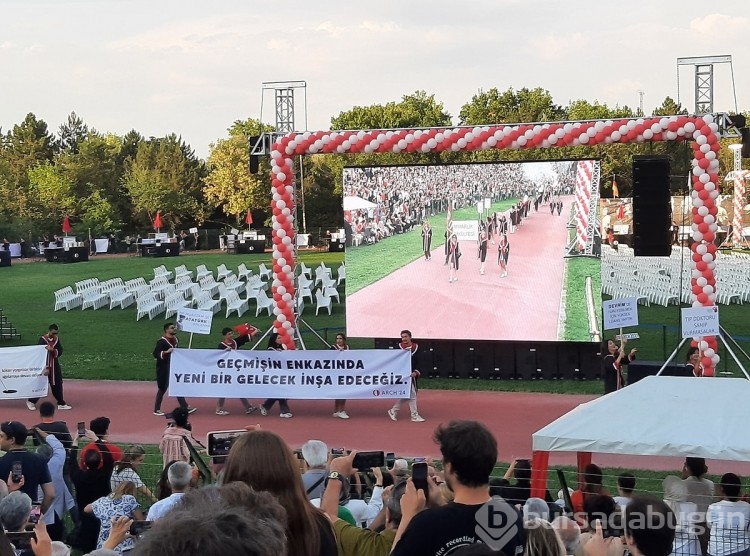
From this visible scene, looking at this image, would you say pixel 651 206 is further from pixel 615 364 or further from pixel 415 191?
pixel 415 191

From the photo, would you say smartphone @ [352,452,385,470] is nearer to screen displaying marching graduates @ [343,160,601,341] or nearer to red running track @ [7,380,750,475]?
red running track @ [7,380,750,475]

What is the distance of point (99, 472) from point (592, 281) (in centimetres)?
1409

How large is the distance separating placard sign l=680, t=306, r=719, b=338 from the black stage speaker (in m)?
1.61

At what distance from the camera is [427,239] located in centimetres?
2173

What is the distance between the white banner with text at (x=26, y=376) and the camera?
18391mm

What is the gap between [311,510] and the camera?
417 centimetres

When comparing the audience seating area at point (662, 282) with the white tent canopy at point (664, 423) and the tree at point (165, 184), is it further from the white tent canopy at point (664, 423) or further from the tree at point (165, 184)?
the tree at point (165, 184)

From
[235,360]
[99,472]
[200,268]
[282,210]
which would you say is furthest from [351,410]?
[200,268]

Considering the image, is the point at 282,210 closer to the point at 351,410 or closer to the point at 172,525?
the point at 351,410

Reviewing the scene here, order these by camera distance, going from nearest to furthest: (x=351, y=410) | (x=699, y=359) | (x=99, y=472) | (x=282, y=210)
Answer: (x=99, y=472)
(x=699, y=359)
(x=351, y=410)
(x=282, y=210)

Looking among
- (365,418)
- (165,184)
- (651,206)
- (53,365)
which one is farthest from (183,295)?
(165,184)

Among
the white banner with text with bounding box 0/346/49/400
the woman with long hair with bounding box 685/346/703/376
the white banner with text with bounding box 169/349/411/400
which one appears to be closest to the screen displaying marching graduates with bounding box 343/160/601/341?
the woman with long hair with bounding box 685/346/703/376

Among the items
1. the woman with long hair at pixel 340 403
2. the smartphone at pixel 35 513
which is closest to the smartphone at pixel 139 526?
the smartphone at pixel 35 513

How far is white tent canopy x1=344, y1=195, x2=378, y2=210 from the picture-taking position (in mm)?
22062
